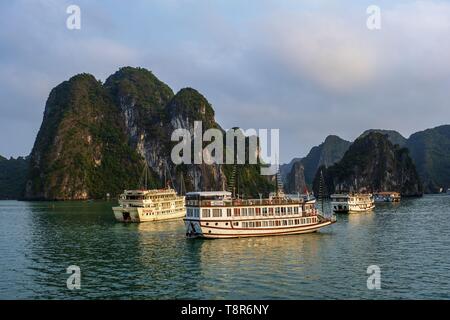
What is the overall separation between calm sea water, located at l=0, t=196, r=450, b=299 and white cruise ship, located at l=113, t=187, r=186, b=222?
2208 centimetres

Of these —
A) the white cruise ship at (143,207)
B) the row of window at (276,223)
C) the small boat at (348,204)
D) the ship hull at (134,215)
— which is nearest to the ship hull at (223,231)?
the row of window at (276,223)

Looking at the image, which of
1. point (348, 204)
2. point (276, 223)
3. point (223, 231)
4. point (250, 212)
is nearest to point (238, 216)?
point (250, 212)

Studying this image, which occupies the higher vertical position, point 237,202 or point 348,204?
point 237,202

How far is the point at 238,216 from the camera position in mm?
61719

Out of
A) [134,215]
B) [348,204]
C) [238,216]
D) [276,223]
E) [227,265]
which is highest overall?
[238,216]

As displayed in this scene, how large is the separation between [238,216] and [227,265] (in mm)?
17679

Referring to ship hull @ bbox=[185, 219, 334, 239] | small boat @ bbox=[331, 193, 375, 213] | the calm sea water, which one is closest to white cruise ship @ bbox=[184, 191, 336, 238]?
ship hull @ bbox=[185, 219, 334, 239]

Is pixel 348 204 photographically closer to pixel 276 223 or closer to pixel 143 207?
pixel 143 207

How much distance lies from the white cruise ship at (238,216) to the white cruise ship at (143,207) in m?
34.2

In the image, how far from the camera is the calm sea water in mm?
34875

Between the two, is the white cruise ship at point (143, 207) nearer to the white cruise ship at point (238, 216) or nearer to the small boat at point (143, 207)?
the small boat at point (143, 207)

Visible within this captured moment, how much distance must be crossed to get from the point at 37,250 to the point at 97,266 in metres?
15.8

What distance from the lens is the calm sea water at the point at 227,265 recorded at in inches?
1373
